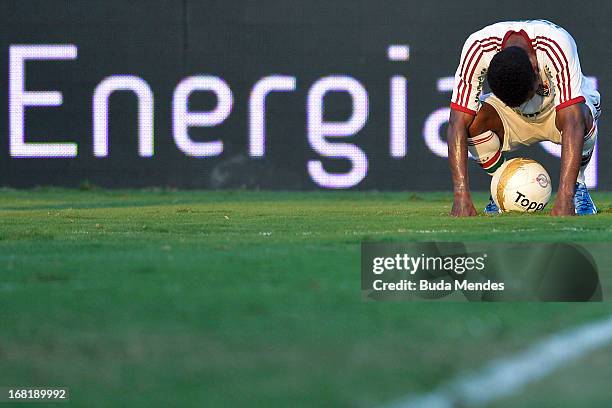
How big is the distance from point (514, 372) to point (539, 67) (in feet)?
16.4

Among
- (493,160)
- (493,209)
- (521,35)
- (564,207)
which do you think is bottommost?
(493,209)

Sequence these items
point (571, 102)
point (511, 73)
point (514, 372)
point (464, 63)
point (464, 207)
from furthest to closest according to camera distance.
Answer: 1. point (464, 207)
2. point (464, 63)
3. point (571, 102)
4. point (511, 73)
5. point (514, 372)

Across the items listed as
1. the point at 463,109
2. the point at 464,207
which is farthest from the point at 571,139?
the point at 464,207

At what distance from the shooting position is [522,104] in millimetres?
7574

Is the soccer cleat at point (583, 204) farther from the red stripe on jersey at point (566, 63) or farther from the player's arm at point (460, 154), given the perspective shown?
the red stripe on jersey at point (566, 63)

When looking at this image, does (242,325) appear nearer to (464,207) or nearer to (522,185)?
(464,207)

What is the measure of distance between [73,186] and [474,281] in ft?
29.3

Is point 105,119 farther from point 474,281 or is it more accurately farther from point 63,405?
point 63,405

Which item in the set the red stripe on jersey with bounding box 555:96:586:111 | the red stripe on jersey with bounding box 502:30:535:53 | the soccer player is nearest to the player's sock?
the soccer player

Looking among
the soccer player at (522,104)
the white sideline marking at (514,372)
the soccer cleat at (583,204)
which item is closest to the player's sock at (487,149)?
the soccer player at (522,104)

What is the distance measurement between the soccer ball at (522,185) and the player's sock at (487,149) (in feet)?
0.54

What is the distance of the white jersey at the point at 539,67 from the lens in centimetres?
728

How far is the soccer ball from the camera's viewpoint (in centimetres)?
795

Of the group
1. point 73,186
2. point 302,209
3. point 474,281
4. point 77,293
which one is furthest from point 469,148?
point 73,186
